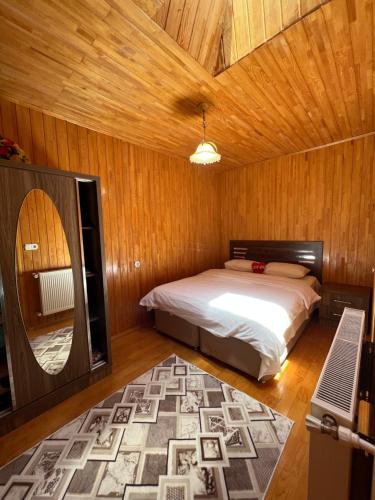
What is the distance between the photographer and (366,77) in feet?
5.79

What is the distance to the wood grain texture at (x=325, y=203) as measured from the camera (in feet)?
9.70

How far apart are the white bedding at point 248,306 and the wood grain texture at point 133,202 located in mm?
506

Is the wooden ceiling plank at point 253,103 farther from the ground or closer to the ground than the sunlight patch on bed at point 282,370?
farther from the ground

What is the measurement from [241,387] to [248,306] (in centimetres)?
71

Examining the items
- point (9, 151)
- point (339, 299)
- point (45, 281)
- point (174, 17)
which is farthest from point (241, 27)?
point (339, 299)

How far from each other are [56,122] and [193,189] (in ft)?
7.43

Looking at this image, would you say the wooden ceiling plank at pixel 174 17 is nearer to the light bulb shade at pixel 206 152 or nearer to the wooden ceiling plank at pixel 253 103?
the wooden ceiling plank at pixel 253 103

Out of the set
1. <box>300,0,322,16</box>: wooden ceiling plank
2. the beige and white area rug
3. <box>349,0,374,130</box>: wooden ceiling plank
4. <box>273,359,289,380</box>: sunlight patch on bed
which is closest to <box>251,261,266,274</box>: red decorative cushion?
<box>273,359,289,380</box>: sunlight patch on bed

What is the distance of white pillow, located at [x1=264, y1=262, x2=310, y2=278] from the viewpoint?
125 inches

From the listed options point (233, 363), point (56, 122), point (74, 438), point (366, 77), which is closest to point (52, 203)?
point (56, 122)

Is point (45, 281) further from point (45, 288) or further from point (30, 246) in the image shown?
point (30, 246)

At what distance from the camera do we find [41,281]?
174 centimetres

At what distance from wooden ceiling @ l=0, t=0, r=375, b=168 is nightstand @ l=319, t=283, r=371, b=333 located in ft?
6.78

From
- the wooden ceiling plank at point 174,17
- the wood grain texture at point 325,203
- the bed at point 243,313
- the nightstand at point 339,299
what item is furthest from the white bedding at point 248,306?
the wooden ceiling plank at point 174,17
